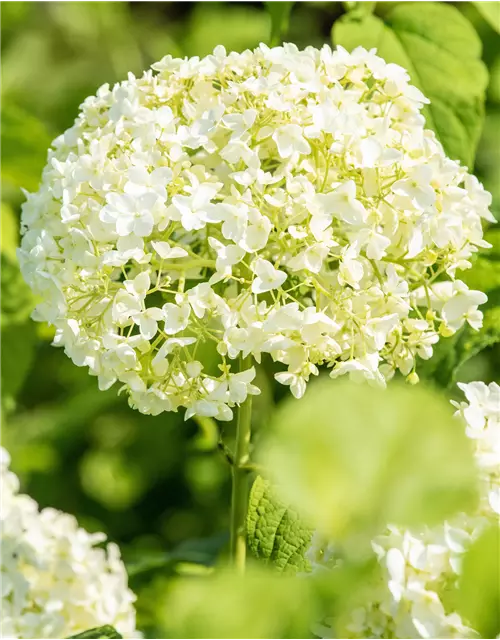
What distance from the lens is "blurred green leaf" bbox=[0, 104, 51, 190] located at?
1403 mm

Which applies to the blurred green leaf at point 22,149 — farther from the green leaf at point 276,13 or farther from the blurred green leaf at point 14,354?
the green leaf at point 276,13

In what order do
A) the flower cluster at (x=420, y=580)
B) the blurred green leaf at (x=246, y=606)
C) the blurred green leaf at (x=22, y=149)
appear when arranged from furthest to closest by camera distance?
the blurred green leaf at (x=22, y=149) < the flower cluster at (x=420, y=580) < the blurred green leaf at (x=246, y=606)

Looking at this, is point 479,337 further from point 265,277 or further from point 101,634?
point 101,634

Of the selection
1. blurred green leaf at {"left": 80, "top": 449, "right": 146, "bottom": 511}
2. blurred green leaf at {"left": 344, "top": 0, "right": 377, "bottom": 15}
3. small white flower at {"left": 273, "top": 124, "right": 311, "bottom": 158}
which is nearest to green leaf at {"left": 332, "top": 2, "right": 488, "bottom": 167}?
blurred green leaf at {"left": 344, "top": 0, "right": 377, "bottom": 15}

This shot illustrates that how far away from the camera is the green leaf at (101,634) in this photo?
871 mm

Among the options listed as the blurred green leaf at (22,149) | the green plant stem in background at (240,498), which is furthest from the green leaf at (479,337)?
the blurred green leaf at (22,149)

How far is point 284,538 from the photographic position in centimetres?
87

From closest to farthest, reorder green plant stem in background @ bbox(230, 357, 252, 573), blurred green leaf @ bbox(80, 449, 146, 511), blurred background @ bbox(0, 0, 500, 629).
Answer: green plant stem in background @ bbox(230, 357, 252, 573), blurred background @ bbox(0, 0, 500, 629), blurred green leaf @ bbox(80, 449, 146, 511)

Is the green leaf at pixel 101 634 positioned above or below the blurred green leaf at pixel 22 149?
below

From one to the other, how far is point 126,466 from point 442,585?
1467 mm

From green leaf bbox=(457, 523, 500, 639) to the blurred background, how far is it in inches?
46.7

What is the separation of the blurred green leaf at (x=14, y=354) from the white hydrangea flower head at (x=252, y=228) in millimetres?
582

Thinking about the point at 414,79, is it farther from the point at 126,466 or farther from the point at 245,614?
the point at 126,466

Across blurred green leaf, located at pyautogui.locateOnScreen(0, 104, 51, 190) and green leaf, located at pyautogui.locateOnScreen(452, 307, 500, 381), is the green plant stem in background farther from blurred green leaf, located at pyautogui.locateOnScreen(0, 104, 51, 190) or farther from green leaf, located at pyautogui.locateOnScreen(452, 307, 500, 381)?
blurred green leaf, located at pyautogui.locateOnScreen(0, 104, 51, 190)
